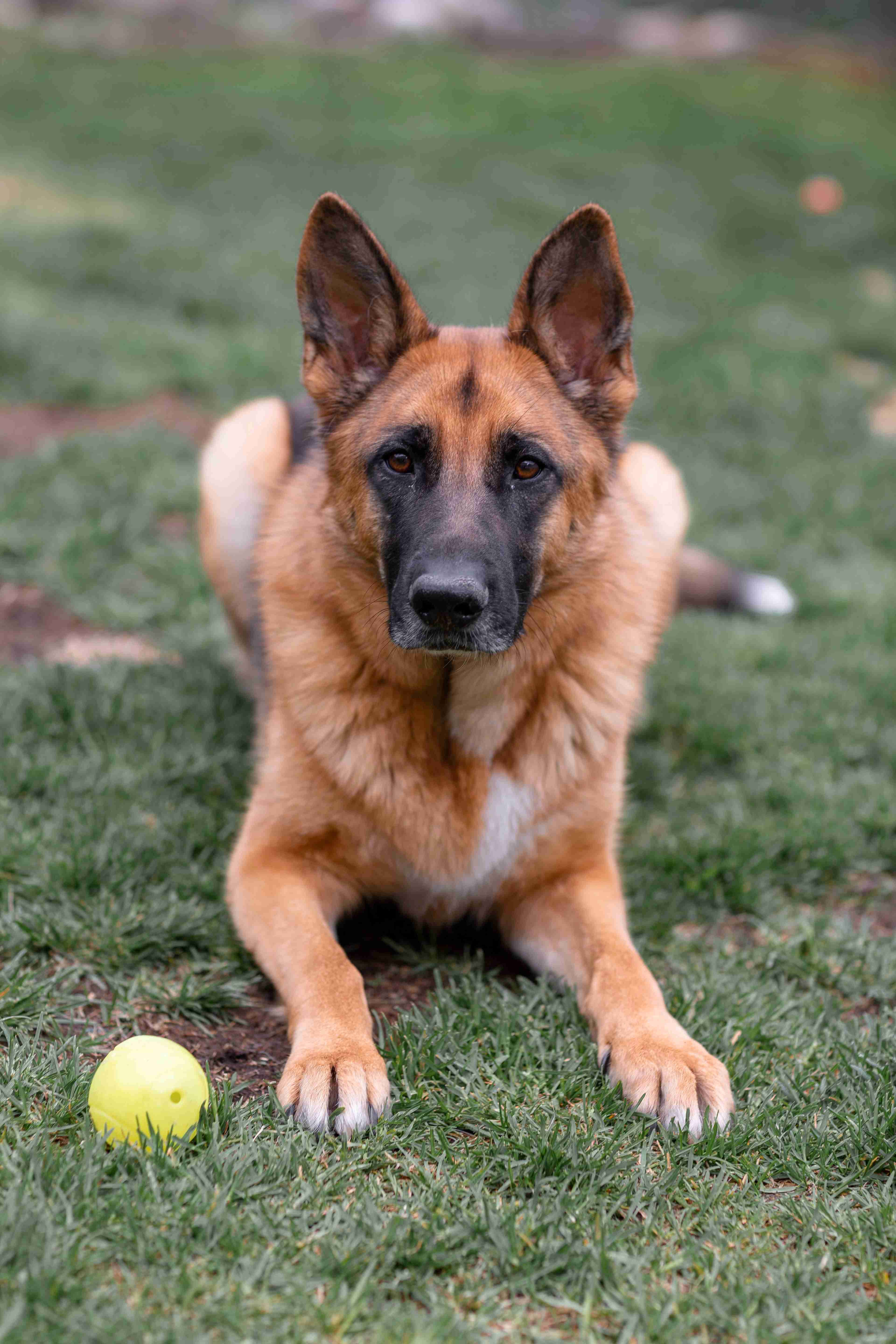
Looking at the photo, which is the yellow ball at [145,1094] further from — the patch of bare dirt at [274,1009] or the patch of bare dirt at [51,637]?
the patch of bare dirt at [51,637]

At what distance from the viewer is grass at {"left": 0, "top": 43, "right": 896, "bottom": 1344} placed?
210cm

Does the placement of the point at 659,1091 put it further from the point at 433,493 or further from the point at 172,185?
the point at 172,185

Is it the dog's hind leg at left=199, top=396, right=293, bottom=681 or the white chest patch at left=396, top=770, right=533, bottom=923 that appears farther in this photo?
the dog's hind leg at left=199, top=396, right=293, bottom=681

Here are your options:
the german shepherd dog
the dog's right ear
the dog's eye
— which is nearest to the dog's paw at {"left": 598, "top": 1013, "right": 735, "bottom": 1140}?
the german shepherd dog

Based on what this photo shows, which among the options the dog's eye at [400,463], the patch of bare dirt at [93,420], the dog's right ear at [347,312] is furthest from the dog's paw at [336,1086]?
the patch of bare dirt at [93,420]

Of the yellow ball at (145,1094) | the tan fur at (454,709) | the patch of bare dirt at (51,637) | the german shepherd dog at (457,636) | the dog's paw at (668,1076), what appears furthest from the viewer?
the patch of bare dirt at (51,637)

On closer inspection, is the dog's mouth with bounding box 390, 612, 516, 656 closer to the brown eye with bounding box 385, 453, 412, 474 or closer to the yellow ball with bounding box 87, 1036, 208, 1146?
the brown eye with bounding box 385, 453, 412, 474

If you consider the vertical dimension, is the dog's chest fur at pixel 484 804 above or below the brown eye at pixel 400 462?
below

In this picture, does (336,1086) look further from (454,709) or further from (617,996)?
(454,709)

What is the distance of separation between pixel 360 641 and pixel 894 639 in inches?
140

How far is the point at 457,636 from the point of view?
299 centimetres

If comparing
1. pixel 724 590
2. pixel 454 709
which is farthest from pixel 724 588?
pixel 454 709

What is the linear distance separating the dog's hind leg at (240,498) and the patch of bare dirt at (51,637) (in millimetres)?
477

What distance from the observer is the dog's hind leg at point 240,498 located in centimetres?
464
